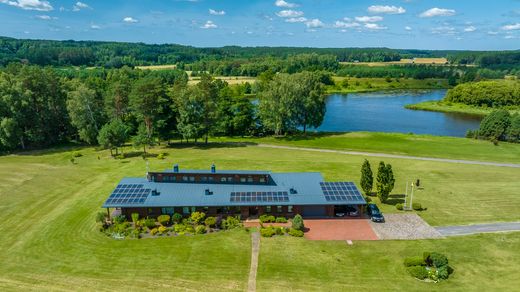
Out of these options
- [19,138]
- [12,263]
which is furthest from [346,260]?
[19,138]

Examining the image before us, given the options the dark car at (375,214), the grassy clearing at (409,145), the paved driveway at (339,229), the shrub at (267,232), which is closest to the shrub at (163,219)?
the shrub at (267,232)

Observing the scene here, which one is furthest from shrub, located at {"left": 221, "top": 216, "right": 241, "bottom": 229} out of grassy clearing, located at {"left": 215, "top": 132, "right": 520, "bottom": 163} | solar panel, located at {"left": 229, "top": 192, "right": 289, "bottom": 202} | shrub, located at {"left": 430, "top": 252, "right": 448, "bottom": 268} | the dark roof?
grassy clearing, located at {"left": 215, "top": 132, "right": 520, "bottom": 163}

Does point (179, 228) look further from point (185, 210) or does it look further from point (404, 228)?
point (404, 228)

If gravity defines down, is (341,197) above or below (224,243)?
above

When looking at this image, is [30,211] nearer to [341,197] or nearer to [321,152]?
[341,197]

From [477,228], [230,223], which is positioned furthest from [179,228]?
[477,228]

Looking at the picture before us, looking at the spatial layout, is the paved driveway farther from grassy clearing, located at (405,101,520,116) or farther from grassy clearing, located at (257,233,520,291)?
grassy clearing, located at (405,101,520,116)
